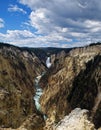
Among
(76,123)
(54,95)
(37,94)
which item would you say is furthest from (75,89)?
(76,123)

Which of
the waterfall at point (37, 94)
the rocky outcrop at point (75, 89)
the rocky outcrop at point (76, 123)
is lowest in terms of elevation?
the waterfall at point (37, 94)

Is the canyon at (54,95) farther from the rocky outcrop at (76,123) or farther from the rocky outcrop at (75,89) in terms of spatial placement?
the rocky outcrop at (76,123)

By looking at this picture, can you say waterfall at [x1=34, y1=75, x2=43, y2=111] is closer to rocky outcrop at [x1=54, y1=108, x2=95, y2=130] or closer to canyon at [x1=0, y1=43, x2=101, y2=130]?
canyon at [x1=0, y1=43, x2=101, y2=130]

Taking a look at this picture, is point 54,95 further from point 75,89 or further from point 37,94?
point 37,94

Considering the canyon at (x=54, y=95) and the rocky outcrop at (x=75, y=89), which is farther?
the rocky outcrop at (x=75, y=89)

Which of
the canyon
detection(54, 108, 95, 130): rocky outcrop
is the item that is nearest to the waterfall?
the canyon

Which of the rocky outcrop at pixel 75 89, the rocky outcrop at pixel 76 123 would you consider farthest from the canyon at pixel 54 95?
the rocky outcrop at pixel 76 123

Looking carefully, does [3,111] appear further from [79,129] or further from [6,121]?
[79,129]

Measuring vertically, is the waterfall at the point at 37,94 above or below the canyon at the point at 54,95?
below
